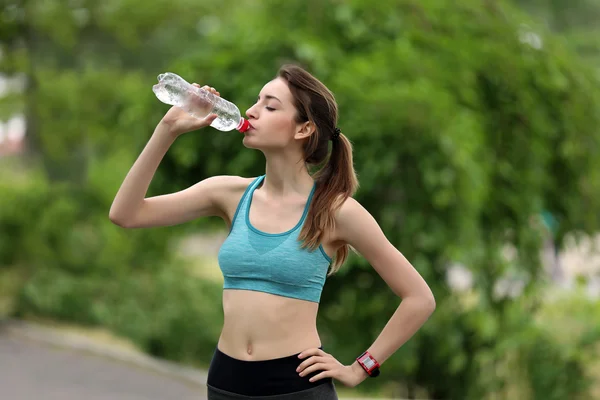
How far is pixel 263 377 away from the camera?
2943 millimetres

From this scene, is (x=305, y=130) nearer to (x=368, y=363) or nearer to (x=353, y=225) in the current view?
(x=353, y=225)

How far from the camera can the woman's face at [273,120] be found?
9.97 ft

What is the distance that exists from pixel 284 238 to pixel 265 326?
261mm

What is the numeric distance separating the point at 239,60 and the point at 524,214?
2493 mm

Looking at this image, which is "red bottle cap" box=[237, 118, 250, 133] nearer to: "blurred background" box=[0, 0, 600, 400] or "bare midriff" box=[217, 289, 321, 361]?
"bare midriff" box=[217, 289, 321, 361]

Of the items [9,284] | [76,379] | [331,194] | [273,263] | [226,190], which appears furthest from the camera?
[9,284]

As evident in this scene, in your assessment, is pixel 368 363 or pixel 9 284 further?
pixel 9 284

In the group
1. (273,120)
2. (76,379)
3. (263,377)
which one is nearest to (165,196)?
(273,120)

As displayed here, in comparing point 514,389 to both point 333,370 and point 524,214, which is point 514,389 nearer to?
point 524,214

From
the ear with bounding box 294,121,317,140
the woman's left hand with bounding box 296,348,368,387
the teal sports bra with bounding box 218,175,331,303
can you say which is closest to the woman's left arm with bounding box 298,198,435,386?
the woman's left hand with bounding box 296,348,368,387

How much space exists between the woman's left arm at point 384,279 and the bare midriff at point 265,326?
6cm

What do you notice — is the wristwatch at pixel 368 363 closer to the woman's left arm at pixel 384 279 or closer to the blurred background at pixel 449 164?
the woman's left arm at pixel 384 279

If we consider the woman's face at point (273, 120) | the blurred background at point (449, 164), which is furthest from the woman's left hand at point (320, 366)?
the blurred background at point (449, 164)

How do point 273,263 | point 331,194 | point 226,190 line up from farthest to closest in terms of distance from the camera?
point 226,190 → point 331,194 → point 273,263
